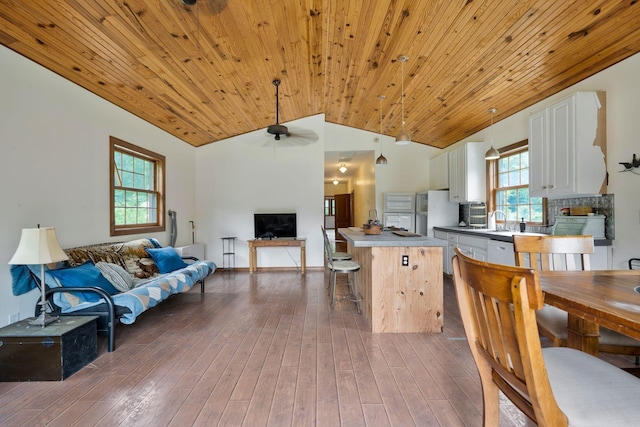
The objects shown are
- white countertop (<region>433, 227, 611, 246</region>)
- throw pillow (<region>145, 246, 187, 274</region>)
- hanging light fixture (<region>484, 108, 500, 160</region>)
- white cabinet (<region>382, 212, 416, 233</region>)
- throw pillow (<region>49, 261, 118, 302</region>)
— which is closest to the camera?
throw pillow (<region>49, 261, 118, 302</region>)

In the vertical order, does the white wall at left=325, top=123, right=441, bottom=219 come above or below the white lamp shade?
above

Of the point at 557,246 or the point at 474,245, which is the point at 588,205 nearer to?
the point at 474,245

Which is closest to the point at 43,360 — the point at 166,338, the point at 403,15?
the point at 166,338

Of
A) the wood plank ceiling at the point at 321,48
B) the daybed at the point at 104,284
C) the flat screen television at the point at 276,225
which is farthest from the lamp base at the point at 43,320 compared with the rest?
the flat screen television at the point at 276,225

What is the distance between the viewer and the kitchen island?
115 inches

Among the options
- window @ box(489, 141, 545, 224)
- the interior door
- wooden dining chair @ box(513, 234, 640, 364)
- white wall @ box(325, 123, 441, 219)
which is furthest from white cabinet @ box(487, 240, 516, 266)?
the interior door

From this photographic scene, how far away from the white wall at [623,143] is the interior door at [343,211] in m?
6.98

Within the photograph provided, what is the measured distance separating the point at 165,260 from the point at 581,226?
4.89m

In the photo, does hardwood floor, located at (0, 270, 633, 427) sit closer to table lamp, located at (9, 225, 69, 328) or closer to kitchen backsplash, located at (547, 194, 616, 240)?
table lamp, located at (9, 225, 69, 328)

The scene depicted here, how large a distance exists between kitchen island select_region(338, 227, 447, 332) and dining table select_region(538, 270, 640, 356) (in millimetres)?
1254

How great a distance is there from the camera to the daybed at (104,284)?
2.54 meters

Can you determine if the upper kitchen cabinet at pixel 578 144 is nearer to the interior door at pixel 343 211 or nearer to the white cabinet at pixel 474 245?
the white cabinet at pixel 474 245

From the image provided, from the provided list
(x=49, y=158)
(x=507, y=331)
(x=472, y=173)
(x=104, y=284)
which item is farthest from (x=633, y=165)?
(x=49, y=158)

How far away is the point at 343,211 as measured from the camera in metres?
10.1
